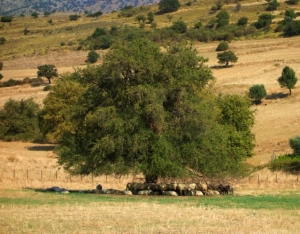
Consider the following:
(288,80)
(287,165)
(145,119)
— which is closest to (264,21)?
(288,80)

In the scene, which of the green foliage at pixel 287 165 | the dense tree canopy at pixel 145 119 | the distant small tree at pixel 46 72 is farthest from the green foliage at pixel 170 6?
the dense tree canopy at pixel 145 119

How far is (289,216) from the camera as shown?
2439 cm

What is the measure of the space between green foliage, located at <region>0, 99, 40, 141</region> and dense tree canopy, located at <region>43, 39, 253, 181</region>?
1771 inches

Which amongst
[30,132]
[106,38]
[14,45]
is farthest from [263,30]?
[30,132]

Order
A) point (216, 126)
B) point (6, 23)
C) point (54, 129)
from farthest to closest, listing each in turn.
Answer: point (6, 23) → point (54, 129) → point (216, 126)

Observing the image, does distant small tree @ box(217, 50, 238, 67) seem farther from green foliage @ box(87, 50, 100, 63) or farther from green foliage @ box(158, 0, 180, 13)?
green foliage @ box(158, 0, 180, 13)

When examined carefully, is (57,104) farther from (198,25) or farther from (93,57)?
(198,25)

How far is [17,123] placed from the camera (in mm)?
81000

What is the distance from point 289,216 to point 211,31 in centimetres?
12429

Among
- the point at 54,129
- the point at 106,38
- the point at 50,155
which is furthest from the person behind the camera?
the point at 106,38

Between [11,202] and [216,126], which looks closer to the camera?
[11,202]

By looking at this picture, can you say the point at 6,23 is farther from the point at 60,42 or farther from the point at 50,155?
the point at 50,155

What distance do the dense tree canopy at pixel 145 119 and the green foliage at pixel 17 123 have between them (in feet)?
148

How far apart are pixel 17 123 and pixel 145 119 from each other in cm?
4863
